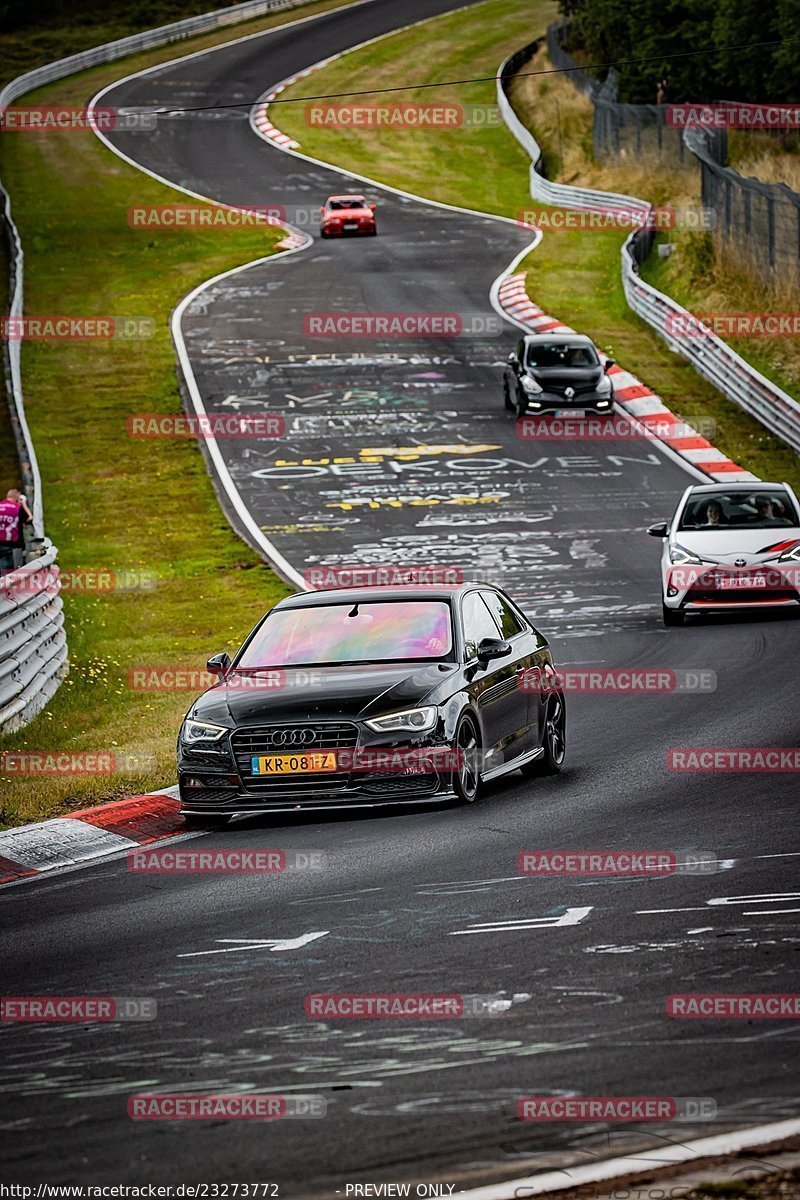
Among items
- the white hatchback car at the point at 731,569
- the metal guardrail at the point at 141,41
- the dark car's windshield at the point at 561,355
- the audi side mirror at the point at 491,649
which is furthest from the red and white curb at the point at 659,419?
the metal guardrail at the point at 141,41

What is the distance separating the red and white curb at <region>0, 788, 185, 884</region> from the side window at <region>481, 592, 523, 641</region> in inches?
102

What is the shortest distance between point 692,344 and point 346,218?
1864 centimetres

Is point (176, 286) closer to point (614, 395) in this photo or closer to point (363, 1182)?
point (614, 395)

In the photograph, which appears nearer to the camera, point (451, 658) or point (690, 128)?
point (451, 658)

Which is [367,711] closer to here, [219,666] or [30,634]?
[219,666]

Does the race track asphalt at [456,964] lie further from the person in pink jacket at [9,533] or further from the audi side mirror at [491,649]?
the person in pink jacket at [9,533]

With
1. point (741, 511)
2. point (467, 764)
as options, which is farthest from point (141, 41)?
point (467, 764)

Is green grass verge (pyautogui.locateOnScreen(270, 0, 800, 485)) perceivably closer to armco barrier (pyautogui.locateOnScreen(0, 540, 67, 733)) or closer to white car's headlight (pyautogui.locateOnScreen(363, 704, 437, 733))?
armco barrier (pyautogui.locateOnScreen(0, 540, 67, 733))

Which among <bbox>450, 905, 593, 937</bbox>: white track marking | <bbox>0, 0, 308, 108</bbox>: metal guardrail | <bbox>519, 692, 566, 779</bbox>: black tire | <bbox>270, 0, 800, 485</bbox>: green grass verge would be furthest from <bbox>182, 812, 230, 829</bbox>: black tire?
<bbox>0, 0, 308, 108</bbox>: metal guardrail

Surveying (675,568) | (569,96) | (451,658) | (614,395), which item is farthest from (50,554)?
(569,96)

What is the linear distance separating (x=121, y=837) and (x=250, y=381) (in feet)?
92.0

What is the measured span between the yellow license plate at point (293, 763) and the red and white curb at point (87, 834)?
0.69 m

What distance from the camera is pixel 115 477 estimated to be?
3266 centimetres

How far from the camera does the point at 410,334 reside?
43.1 metres
